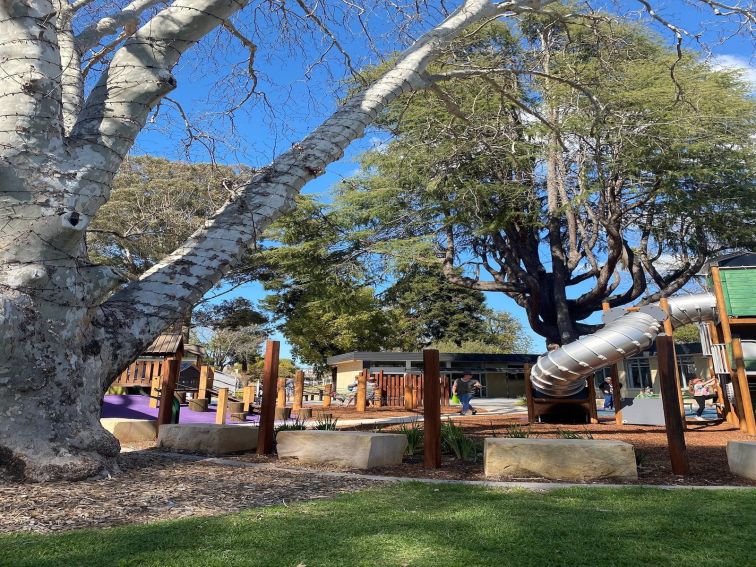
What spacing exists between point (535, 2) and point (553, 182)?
1355 cm

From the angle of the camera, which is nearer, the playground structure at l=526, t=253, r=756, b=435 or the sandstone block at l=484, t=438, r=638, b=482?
the sandstone block at l=484, t=438, r=638, b=482

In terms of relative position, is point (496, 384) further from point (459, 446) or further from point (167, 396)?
point (459, 446)

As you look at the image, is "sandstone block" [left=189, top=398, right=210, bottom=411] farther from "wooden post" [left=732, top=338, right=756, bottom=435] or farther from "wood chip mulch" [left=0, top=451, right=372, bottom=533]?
"wooden post" [left=732, top=338, right=756, bottom=435]

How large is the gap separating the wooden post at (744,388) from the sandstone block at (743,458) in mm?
5525

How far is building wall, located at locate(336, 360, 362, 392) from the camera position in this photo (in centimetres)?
2939

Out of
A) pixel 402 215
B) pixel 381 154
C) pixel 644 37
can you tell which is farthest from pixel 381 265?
pixel 644 37

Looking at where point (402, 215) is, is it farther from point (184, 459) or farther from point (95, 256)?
point (184, 459)

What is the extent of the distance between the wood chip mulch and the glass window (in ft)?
110

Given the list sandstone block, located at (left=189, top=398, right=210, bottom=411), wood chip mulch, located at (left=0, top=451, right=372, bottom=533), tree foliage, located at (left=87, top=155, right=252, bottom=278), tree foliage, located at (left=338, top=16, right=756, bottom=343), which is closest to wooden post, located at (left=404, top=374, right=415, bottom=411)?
tree foliage, located at (left=338, top=16, right=756, bottom=343)

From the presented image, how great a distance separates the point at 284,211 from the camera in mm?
5641

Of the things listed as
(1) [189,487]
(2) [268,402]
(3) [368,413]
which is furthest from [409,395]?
(1) [189,487]

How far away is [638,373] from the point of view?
3412cm

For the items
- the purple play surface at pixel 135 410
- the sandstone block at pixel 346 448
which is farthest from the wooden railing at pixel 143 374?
the sandstone block at pixel 346 448

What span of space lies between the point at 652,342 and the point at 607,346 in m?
1.64
